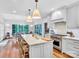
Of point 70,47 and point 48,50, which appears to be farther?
point 70,47

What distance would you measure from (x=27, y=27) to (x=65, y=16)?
9.99m

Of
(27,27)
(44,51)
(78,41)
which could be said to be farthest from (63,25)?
(27,27)

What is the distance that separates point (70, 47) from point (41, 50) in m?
1.82

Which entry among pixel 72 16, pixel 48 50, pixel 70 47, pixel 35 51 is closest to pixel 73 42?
pixel 70 47

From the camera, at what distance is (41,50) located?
3.05m

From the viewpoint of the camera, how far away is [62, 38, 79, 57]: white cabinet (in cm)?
381

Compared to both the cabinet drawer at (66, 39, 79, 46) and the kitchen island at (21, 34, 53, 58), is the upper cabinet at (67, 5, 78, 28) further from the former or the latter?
the kitchen island at (21, 34, 53, 58)

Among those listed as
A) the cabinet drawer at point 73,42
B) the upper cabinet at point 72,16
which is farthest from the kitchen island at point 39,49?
the upper cabinet at point 72,16

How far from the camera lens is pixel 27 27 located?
14594mm

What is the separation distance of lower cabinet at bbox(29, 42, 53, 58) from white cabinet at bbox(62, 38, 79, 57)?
1.24 metres

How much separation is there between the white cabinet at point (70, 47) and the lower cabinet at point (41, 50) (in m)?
1.24

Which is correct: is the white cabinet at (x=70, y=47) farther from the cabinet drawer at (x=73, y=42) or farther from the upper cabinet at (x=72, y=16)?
the upper cabinet at (x=72, y=16)

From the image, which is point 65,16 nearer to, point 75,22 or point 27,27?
point 75,22

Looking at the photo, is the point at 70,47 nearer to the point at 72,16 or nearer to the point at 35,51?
the point at 72,16
